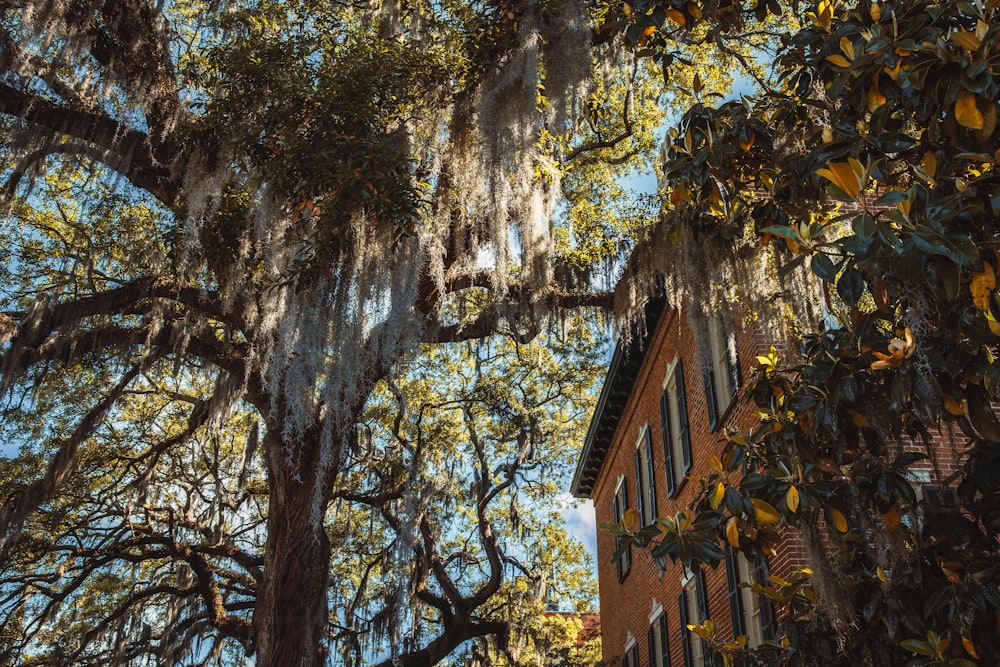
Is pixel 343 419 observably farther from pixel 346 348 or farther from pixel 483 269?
pixel 483 269

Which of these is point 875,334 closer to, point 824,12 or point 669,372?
point 824,12

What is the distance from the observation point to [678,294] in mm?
10477

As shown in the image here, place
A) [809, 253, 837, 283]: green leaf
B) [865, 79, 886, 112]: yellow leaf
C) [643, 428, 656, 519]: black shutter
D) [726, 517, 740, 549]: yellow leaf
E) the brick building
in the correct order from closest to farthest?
[809, 253, 837, 283]: green leaf < [865, 79, 886, 112]: yellow leaf < [726, 517, 740, 549]: yellow leaf < the brick building < [643, 428, 656, 519]: black shutter

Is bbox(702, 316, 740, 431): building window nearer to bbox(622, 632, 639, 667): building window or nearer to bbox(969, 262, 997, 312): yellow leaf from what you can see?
bbox(622, 632, 639, 667): building window

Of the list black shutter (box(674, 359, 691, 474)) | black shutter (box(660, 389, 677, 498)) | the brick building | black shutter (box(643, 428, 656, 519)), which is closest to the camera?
the brick building

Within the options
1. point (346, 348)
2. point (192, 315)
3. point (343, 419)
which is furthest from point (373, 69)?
point (192, 315)

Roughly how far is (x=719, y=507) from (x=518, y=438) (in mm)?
12006

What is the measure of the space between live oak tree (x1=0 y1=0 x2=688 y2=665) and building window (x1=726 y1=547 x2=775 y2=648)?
13.3ft

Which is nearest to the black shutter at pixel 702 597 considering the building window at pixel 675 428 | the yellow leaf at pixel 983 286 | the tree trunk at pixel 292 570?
the building window at pixel 675 428

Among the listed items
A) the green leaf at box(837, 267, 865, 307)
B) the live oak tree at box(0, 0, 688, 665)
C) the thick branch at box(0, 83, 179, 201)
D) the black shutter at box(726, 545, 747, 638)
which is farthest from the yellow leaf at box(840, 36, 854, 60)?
the thick branch at box(0, 83, 179, 201)

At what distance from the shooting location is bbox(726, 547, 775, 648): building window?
29.4ft

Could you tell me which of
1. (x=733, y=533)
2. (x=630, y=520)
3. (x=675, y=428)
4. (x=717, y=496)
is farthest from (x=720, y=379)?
(x=733, y=533)

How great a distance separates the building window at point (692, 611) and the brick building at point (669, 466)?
0.05ft

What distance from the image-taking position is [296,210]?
365 inches
